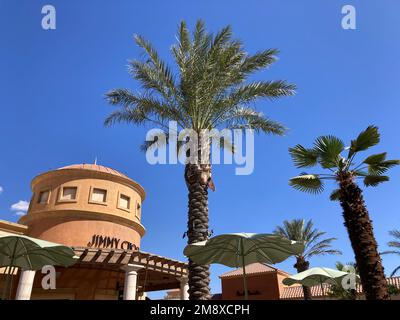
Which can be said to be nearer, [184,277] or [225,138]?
[225,138]

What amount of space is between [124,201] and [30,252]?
456 inches

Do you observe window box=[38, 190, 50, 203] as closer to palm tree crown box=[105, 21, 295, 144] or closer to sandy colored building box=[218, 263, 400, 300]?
palm tree crown box=[105, 21, 295, 144]

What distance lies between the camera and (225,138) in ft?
53.2

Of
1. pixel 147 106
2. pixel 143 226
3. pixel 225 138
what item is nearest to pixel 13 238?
pixel 147 106

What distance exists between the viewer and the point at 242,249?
9055mm

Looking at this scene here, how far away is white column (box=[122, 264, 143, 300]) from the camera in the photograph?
1560 centimetres

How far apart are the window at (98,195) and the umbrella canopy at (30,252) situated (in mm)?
9464

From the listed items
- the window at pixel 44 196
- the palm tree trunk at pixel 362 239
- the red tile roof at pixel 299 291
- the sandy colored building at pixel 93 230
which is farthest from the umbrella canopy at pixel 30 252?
the red tile roof at pixel 299 291

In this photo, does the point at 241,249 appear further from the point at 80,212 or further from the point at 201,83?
the point at 80,212

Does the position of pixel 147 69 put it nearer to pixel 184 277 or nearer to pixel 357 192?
pixel 357 192

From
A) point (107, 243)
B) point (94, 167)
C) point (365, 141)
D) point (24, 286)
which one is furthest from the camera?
point (94, 167)

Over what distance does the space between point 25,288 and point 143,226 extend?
30.6 ft

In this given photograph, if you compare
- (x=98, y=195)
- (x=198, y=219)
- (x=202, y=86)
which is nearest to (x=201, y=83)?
(x=202, y=86)
